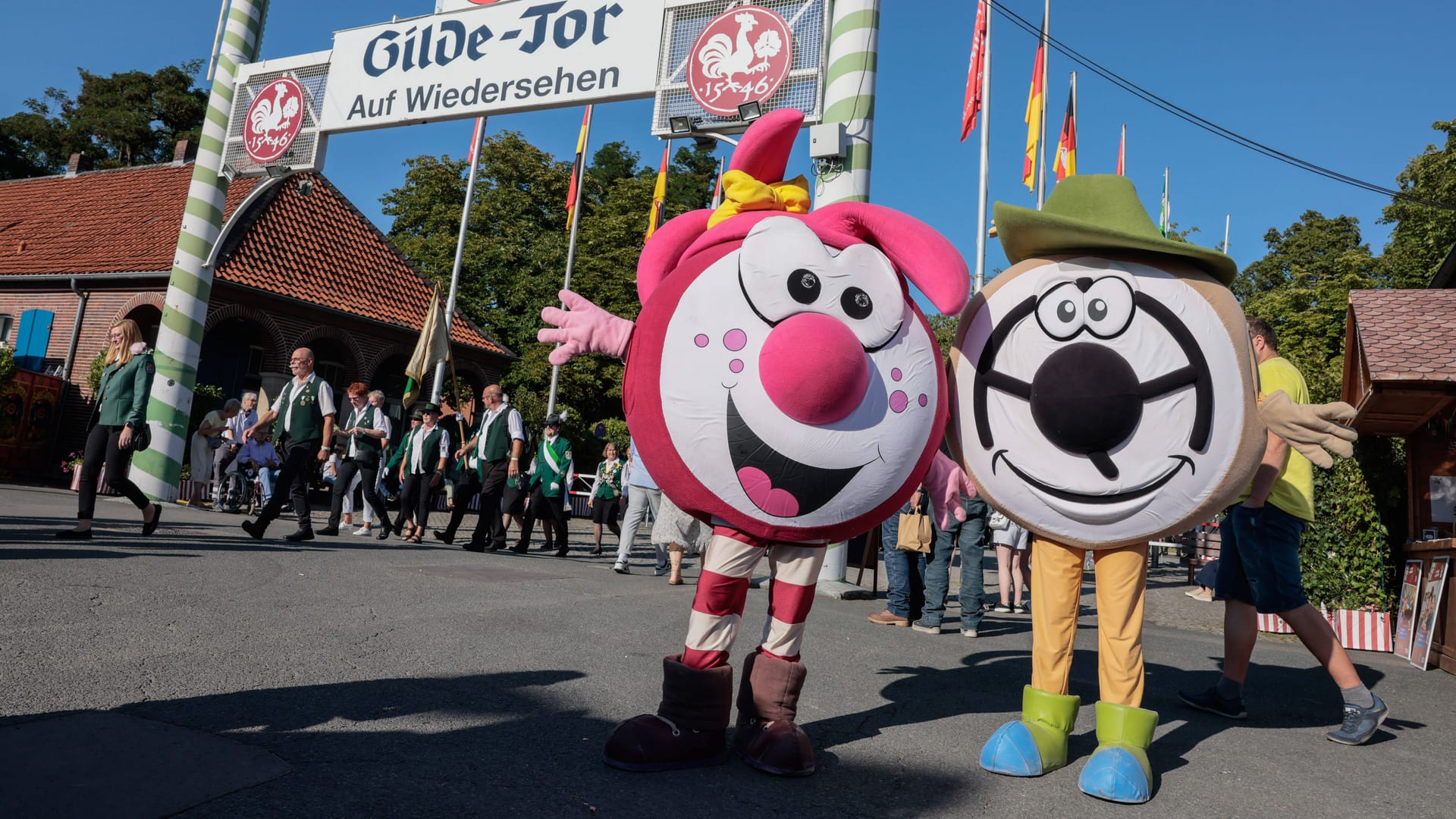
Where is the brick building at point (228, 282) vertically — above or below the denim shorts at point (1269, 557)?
above

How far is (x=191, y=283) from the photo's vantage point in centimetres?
1284

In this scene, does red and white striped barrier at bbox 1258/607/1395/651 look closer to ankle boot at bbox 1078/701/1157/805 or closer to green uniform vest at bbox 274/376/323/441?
ankle boot at bbox 1078/701/1157/805

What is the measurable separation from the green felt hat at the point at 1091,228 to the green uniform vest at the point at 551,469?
854cm

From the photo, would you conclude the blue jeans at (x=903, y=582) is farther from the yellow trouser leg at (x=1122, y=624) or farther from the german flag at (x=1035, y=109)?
the german flag at (x=1035, y=109)

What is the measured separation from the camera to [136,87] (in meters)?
40.6

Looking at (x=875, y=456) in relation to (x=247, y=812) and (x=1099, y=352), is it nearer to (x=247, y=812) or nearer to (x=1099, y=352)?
(x=1099, y=352)

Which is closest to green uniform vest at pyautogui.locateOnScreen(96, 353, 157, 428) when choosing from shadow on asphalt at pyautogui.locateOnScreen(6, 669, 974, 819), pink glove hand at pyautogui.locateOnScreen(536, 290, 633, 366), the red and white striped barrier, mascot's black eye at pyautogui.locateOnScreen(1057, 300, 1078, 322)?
shadow on asphalt at pyautogui.locateOnScreen(6, 669, 974, 819)

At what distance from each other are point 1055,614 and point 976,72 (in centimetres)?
2004

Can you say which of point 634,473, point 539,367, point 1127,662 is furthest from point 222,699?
point 539,367

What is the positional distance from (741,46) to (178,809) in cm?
852

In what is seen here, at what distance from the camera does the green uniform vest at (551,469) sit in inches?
447

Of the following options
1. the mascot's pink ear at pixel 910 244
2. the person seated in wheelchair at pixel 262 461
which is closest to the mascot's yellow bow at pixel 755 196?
the mascot's pink ear at pixel 910 244

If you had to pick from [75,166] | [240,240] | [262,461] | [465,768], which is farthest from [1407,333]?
[75,166]

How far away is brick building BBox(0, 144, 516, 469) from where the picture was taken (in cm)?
2044
